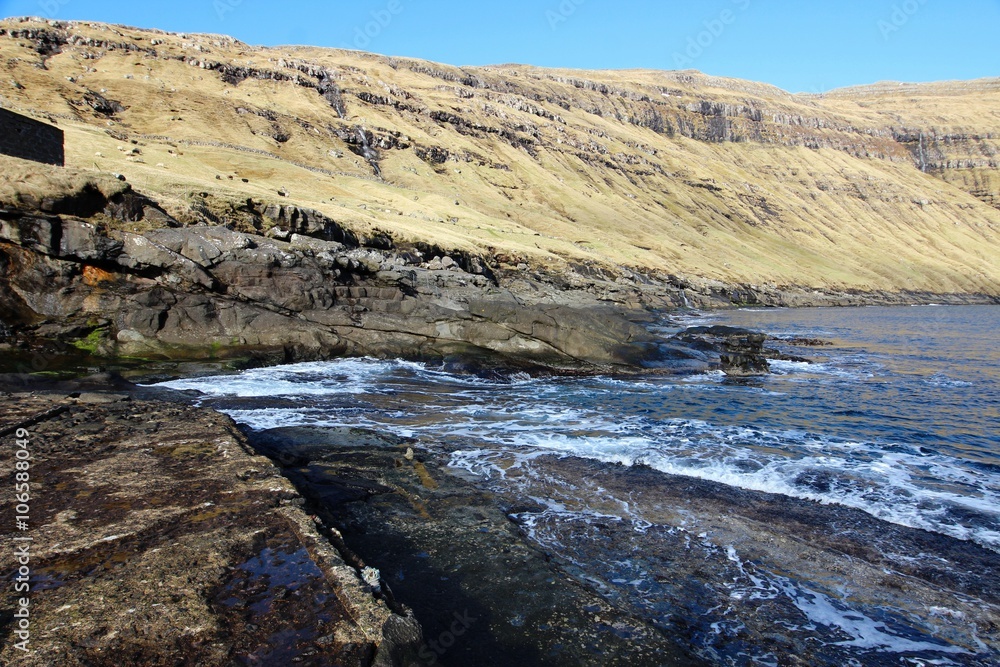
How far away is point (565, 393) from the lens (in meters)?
20.4

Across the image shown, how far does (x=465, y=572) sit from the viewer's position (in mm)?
6824

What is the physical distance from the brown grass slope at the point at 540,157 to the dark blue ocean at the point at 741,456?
61.2 ft

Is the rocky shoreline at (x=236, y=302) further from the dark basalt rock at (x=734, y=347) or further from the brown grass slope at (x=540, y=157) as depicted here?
the brown grass slope at (x=540, y=157)

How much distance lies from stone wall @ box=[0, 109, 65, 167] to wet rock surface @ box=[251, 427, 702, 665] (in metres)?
23.3

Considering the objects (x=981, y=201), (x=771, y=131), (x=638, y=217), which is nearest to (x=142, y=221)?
(x=638, y=217)

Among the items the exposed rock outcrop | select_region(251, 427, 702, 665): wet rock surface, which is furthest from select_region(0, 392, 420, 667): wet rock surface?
the exposed rock outcrop

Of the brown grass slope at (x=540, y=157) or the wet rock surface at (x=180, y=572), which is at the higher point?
the brown grass slope at (x=540, y=157)

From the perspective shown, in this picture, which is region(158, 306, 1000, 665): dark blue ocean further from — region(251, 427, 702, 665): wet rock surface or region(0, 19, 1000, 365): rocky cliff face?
region(0, 19, 1000, 365): rocky cliff face

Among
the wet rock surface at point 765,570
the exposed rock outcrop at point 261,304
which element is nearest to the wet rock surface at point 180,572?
the wet rock surface at point 765,570

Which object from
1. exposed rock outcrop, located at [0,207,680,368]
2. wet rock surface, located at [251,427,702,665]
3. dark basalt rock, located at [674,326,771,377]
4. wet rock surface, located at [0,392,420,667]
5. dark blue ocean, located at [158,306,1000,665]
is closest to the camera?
wet rock surface, located at [0,392,420,667]

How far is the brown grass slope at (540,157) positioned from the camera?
57.2m

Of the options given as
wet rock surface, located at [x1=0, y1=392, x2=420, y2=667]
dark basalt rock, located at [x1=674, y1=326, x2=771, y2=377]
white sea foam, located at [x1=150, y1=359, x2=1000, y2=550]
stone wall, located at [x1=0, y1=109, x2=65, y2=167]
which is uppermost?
stone wall, located at [x1=0, y1=109, x2=65, y2=167]

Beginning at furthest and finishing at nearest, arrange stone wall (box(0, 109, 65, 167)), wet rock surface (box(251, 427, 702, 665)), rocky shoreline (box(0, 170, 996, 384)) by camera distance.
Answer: stone wall (box(0, 109, 65, 167)) < rocky shoreline (box(0, 170, 996, 384)) < wet rock surface (box(251, 427, 702, 665))

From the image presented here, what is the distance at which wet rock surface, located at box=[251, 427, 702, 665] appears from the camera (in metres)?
5.46
